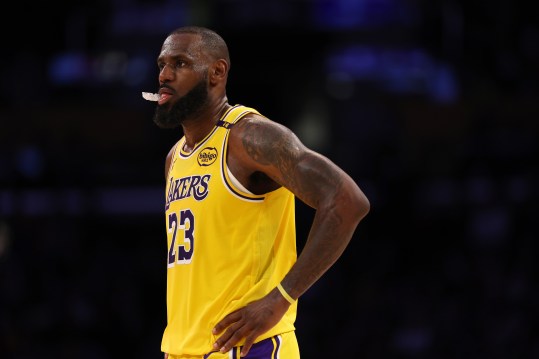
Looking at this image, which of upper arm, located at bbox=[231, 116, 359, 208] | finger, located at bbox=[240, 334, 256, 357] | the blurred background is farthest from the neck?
the blurred background

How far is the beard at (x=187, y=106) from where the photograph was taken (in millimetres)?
4598

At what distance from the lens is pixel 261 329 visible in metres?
4.11

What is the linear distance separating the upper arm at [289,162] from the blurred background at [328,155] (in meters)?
6.50

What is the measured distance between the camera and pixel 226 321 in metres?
4.18

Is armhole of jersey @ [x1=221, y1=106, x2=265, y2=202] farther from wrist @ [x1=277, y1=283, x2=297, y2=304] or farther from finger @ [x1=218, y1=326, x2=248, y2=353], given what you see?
finger @ [x1=218, y1=326, x2=248, y2=353]

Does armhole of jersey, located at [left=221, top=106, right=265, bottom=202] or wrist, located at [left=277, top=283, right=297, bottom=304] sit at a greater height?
armhole of jersey, located at [left=221, top=106, right=265, bottom=202]

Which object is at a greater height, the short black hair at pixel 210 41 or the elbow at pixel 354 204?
the short black hair at pixel 210 41

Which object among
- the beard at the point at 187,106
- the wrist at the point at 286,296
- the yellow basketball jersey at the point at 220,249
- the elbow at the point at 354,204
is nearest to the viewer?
the elbow at the point at 354,204

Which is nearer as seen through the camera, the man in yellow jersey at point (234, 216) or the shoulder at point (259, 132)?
the man in yellow jersey at point (234, 216)

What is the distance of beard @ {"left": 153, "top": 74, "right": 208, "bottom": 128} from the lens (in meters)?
4.60

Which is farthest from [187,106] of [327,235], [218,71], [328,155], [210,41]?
[328,155]

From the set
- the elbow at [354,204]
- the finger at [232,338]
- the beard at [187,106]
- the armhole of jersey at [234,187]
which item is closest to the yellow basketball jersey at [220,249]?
the armhole of jersey at [234,187]

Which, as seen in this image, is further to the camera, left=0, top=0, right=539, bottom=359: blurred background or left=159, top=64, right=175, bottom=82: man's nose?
left=0, top=0, right=539, bottom=359: blurred background

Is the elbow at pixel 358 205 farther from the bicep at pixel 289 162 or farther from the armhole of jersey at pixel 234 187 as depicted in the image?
the armhole of jersey at pixel 234 187
